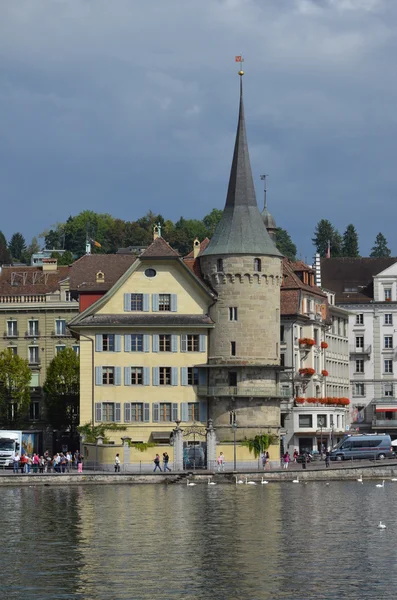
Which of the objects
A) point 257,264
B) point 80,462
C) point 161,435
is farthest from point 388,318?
point 80,462

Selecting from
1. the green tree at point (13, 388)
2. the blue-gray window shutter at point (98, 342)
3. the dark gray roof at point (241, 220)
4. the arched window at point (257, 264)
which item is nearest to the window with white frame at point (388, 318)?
the green tree at point (13, 388)

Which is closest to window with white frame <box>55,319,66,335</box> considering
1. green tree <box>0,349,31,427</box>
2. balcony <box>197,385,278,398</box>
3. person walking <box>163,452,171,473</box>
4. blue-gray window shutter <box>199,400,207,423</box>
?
green tree <box>0,349,31,427</box>

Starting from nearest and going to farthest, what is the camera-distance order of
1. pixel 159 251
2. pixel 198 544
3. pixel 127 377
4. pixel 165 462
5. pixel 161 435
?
pixel 198 544 < pixel 165 462 < pixel 161 435 < pixel 127 377 < pixel 159 251

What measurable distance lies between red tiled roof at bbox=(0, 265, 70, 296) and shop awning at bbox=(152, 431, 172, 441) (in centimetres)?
2523

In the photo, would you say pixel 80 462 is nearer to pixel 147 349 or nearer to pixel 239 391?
pixel 147 349

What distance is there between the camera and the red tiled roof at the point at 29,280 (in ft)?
390

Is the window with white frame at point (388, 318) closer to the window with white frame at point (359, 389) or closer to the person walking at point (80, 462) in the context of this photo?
the window with white frame at point (359, 389)

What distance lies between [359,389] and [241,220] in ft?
141

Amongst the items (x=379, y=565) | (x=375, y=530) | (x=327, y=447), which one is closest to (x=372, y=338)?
(x=327, y=447)

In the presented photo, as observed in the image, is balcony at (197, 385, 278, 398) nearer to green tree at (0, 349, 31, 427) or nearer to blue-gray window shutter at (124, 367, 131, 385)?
blue-gray window shutter at (124, 367, 131, 385)

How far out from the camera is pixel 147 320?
9769cm

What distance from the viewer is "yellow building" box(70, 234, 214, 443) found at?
319ft

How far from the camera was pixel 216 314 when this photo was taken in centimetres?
9775

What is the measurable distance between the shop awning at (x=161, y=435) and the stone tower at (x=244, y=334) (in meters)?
3.36
